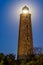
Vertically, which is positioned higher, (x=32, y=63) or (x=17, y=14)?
(x=17, y=14)

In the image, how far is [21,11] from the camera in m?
12.8

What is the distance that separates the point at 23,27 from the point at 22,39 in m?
0.60

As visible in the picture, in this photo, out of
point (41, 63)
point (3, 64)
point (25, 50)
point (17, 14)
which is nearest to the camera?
point (41, 63)

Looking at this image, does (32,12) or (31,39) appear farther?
(32,12)

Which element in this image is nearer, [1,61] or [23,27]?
[1,61]

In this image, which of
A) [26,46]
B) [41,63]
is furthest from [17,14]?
[41,63]

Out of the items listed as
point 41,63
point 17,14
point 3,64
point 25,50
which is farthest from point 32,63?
point 17,14

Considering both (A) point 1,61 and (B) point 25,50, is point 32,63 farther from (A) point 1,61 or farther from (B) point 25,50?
(B) point 25,50

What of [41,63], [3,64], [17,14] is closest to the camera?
[41,63]

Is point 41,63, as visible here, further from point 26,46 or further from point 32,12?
point 32,12

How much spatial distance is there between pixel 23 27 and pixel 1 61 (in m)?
4.10

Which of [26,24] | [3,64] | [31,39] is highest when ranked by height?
[26,24]

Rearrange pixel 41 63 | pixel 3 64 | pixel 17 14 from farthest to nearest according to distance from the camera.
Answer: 1. pixel 17 14
2. pixel 3 64
3. pixel 41 63

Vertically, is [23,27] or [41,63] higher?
[23,27]
